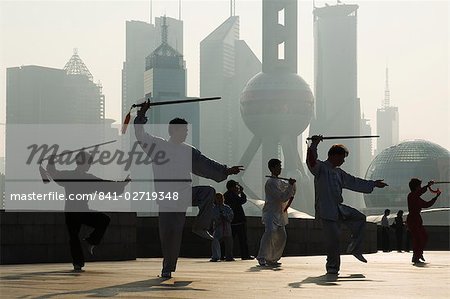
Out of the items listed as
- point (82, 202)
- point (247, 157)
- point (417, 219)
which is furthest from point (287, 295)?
point (247, 157)

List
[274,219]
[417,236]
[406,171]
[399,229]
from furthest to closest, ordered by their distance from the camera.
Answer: [406,171], [399,229], [417,236], [274,219]

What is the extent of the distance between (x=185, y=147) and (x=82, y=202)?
2841 mm

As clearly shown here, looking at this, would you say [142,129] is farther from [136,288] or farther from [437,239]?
[437,239]

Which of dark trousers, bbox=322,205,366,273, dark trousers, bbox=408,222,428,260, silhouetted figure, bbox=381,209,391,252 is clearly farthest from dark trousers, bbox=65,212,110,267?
silhouetted figure, bbox=381,209,391,252

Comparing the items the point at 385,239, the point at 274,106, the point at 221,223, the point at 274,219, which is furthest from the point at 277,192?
the point at 274,106

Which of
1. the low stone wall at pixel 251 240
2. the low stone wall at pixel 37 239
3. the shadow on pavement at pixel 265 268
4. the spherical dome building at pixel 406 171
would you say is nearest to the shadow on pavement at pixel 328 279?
the shadow on pavement at pixel 265 268

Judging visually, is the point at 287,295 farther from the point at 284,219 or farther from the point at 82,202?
the point at 284,219

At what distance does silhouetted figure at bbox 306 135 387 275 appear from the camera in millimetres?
11992

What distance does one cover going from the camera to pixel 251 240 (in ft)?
74.6

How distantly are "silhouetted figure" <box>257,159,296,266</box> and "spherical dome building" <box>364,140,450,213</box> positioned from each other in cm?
14875

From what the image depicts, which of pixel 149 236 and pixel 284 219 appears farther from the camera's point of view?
pixel 149 236

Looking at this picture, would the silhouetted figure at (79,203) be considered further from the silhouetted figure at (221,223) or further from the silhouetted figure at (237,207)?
the silhouetted figure at (237,207)

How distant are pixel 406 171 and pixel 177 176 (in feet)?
514

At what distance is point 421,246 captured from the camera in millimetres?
17500
